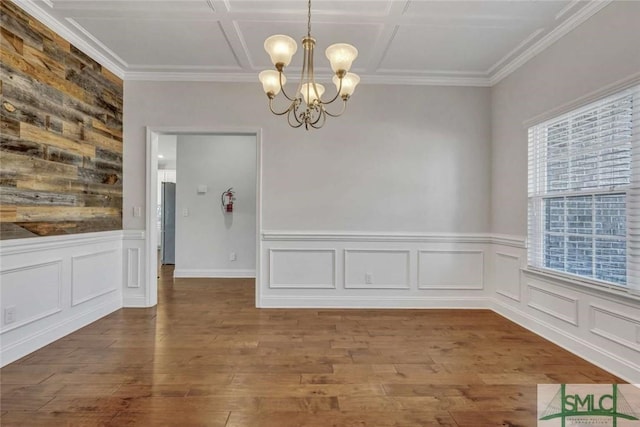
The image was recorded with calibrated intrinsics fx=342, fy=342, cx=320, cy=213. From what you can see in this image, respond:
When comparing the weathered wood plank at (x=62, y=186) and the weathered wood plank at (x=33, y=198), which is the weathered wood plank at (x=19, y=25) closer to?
the weathered wood plank at (x=62, y=186)

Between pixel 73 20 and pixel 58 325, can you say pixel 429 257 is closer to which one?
pixel 58 325

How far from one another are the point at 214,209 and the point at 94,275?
2504 millimetres

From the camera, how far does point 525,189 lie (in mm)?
3393

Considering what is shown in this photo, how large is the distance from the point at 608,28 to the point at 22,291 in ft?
15.6

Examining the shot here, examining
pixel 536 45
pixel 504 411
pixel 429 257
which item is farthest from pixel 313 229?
pixel 536 45

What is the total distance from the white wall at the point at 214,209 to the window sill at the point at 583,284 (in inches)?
160

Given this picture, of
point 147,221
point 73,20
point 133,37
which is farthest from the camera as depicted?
point 147,221

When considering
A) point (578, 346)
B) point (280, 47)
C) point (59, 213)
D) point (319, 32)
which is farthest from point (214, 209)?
point (578, 346)

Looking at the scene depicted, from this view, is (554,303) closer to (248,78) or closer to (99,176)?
(248,78)

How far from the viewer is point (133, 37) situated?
3.15 m

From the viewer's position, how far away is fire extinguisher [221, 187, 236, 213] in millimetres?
5785

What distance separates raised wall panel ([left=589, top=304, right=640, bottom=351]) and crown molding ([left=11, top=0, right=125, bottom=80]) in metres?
4.87
